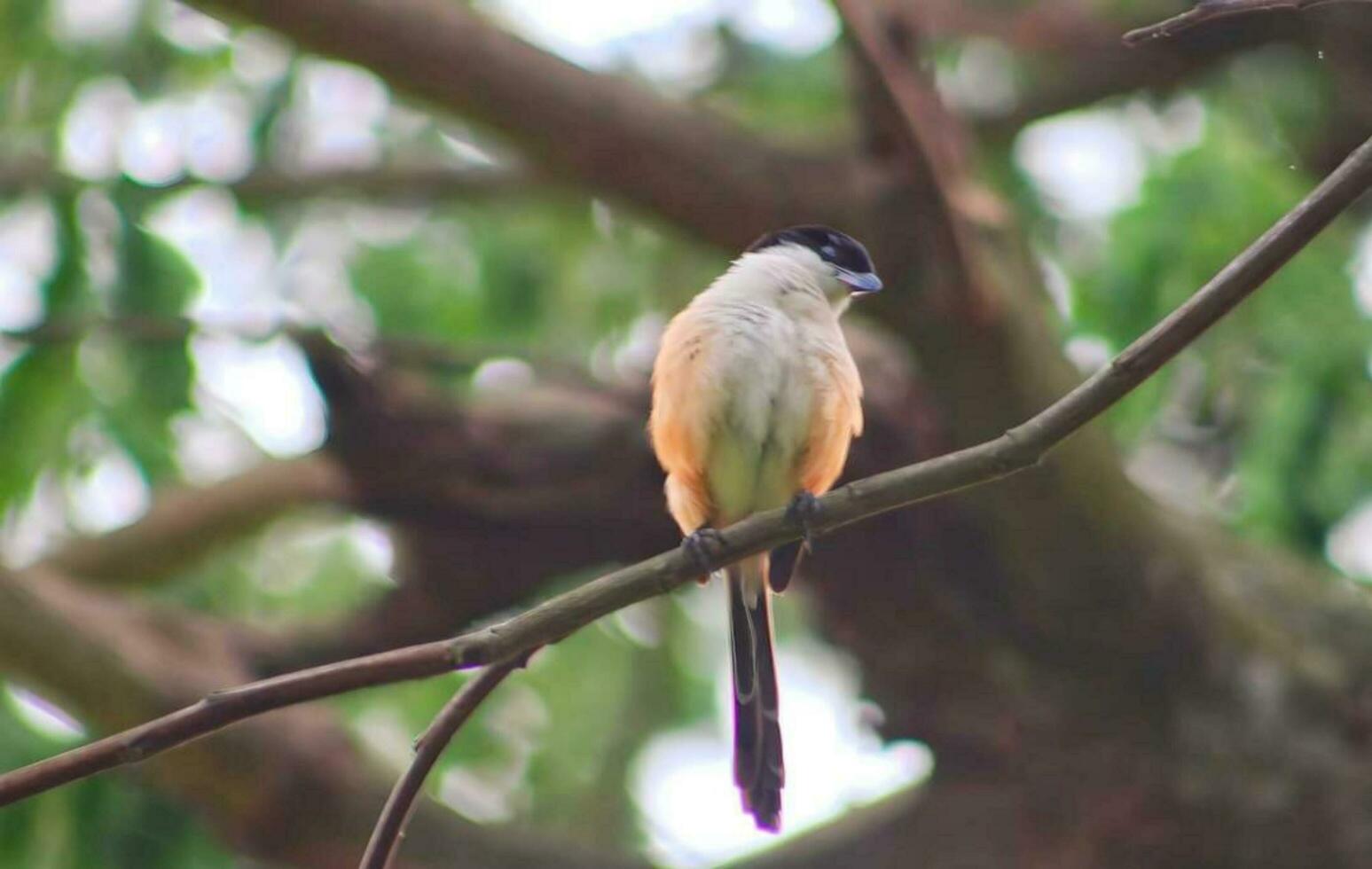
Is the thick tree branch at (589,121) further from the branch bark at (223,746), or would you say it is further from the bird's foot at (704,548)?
the bird's foot at (704,548)

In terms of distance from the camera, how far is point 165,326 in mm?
4652

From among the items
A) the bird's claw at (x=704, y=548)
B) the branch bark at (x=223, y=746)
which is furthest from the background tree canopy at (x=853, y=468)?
the bird's claw at (x=704, y=548)

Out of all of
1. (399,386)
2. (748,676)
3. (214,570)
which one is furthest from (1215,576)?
(214,570)

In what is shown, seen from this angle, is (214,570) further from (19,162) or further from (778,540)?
(778,540)

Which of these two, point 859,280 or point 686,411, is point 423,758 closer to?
point 686,411

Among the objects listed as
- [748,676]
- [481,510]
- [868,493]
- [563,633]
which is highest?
[481,510]

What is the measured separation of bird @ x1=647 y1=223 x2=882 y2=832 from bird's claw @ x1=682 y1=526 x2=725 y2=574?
920 millimetres

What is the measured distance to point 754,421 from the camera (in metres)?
3.52

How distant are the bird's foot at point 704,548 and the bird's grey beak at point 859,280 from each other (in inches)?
52.0

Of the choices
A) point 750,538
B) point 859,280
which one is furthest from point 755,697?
point 750,538

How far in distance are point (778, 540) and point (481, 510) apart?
2845 millimetres

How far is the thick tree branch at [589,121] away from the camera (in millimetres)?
4852

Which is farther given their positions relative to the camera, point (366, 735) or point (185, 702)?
point (366, 735)

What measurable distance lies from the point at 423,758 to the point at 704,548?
53cm
